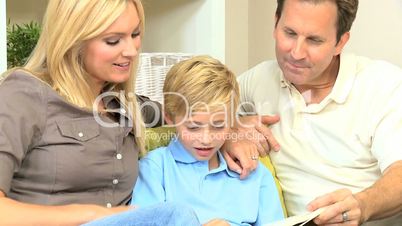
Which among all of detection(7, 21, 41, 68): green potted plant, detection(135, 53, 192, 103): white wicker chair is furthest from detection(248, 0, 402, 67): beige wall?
detection(7, 21, 41, 68): green potted plant

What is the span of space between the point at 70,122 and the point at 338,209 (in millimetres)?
595

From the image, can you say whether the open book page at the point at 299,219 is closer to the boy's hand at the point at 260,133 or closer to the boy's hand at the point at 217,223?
the boy's hand at the point at 217,223

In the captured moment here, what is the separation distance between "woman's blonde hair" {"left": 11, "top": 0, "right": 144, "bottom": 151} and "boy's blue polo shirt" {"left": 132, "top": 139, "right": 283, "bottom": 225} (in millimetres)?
229

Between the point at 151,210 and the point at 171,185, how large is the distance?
0.35 metres

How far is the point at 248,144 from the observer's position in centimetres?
137

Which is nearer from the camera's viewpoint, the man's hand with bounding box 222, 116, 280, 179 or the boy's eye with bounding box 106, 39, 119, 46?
the boy's eye with bounding box 106, 39, 119, 46

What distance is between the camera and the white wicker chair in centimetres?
153

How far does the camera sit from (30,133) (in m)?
1.06

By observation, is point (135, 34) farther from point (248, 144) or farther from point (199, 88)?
point (248, 144)

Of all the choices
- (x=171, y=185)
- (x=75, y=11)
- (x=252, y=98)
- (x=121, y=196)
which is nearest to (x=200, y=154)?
(x=171, y=185)

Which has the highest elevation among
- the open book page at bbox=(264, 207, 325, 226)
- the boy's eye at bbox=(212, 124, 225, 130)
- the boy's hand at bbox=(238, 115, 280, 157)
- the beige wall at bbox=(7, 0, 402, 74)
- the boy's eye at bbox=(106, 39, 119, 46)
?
the boy's eye at bbox=(106, 39, 119, 46)

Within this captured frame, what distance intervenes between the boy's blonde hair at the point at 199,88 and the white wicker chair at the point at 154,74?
0.74 feet

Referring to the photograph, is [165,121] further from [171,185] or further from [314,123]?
[314,123]

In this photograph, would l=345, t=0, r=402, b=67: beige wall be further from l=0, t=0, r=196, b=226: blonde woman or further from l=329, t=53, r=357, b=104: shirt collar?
l=0, t=0, r=196, b=226: blonde woman
